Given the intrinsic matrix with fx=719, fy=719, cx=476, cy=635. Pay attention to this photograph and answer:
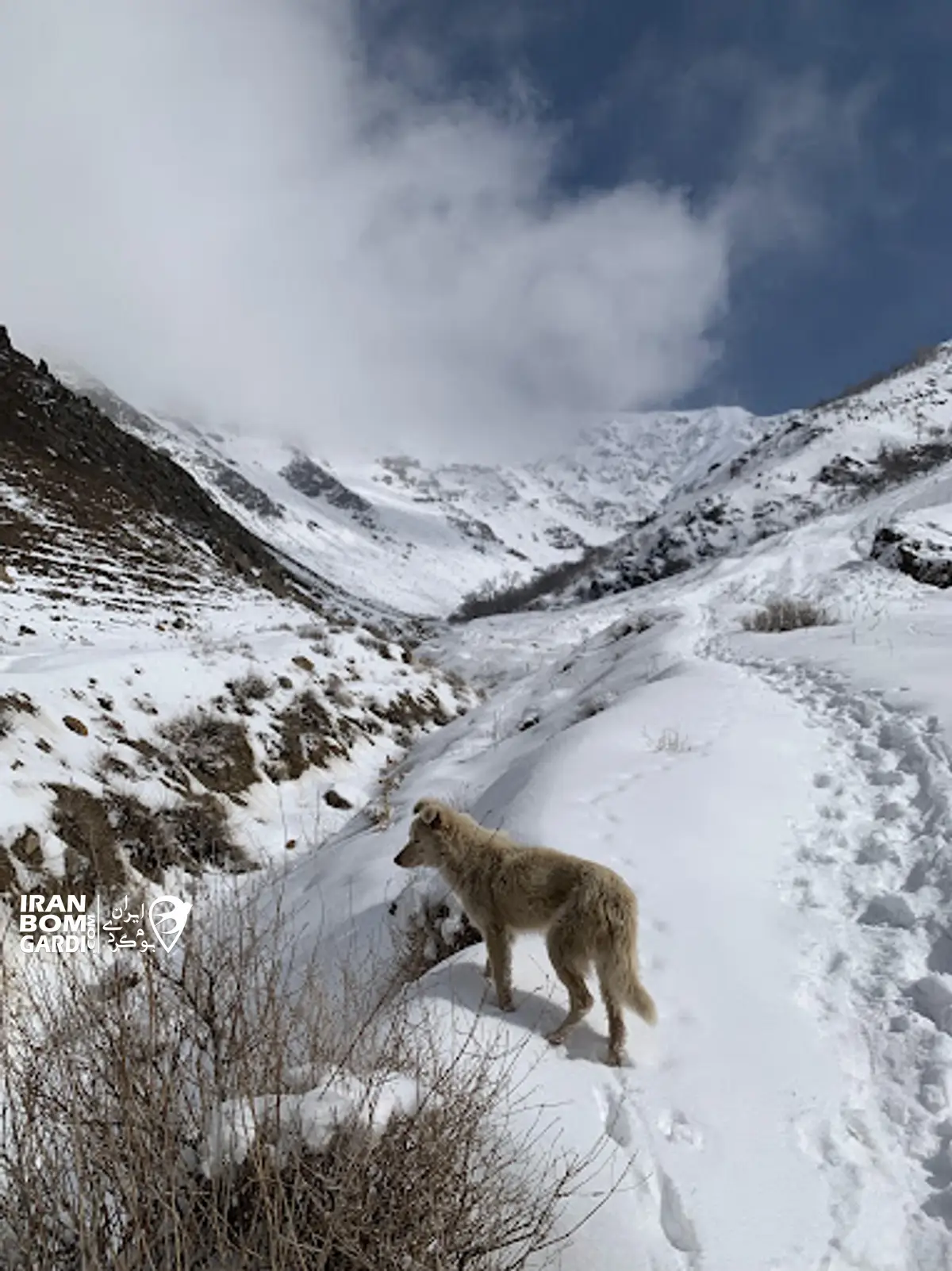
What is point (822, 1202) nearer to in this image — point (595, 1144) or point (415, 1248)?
point (595, 1144)

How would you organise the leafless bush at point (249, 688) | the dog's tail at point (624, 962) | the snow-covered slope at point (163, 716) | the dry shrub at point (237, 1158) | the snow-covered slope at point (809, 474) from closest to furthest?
the dry shrub at point (237, 1158), the dog's tail at point (624, 962), the snow-covered slope at point (163, 716), the leafless bush at point (249, 688), the snow-covered slope at point (809, 474)

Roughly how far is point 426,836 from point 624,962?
4.74ft

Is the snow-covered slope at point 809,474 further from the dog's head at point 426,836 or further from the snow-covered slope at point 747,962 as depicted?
the dog's head at point 426,836

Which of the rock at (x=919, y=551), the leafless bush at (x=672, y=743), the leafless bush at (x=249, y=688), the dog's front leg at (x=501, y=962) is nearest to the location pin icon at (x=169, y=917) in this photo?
the dog's front leg at (x=501, y=962)

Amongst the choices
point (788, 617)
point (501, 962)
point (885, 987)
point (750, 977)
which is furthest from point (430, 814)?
point (788, 617)

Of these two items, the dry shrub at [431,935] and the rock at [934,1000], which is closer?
the rock at [934,1000]

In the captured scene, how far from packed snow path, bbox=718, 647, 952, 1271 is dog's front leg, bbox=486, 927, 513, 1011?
1.45 m

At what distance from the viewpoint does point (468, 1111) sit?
221 centimetres

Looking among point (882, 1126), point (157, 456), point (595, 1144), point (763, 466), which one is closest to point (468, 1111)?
point (595, 1144)

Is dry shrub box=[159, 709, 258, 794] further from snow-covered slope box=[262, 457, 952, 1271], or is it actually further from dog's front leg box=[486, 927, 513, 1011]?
dog's front leg box=[486, 927, 513, 1011]

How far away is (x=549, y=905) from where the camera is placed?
146 inches

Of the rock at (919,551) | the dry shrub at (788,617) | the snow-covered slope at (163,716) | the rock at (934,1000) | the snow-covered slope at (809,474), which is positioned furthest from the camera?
the snow-covered slope at (809,474)

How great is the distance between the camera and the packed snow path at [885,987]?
261 cm

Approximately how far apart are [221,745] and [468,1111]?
901 cm
